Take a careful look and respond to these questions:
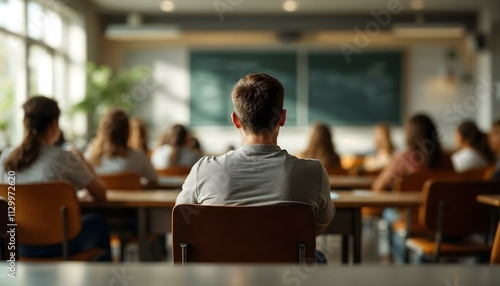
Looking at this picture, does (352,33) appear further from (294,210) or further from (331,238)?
(294,210)

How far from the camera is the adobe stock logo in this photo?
9.84m

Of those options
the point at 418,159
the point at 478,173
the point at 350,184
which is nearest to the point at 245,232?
the point at 418,159

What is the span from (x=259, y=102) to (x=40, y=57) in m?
7.03

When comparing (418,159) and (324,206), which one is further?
(418,159)

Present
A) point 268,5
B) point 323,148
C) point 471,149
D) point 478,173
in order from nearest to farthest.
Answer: point 478,173, point 471,149, point 323,148, point 268,5

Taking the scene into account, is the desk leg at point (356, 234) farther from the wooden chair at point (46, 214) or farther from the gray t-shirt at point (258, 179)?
the wooden chair at point (46, 214)

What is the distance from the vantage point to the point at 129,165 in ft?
13.2

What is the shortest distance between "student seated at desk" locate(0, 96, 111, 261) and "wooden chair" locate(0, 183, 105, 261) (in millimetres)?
161

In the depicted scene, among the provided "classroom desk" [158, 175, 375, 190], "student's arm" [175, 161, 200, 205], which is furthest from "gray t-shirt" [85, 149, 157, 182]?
"student's arm" [175, 161, 200, 205]

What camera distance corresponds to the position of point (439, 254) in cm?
327

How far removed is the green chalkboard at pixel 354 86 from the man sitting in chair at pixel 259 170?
8253mm

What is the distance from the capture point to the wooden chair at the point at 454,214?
3.16 metres

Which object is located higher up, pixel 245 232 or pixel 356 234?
pixel 245 232

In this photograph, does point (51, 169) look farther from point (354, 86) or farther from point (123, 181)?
point (354, 86)
